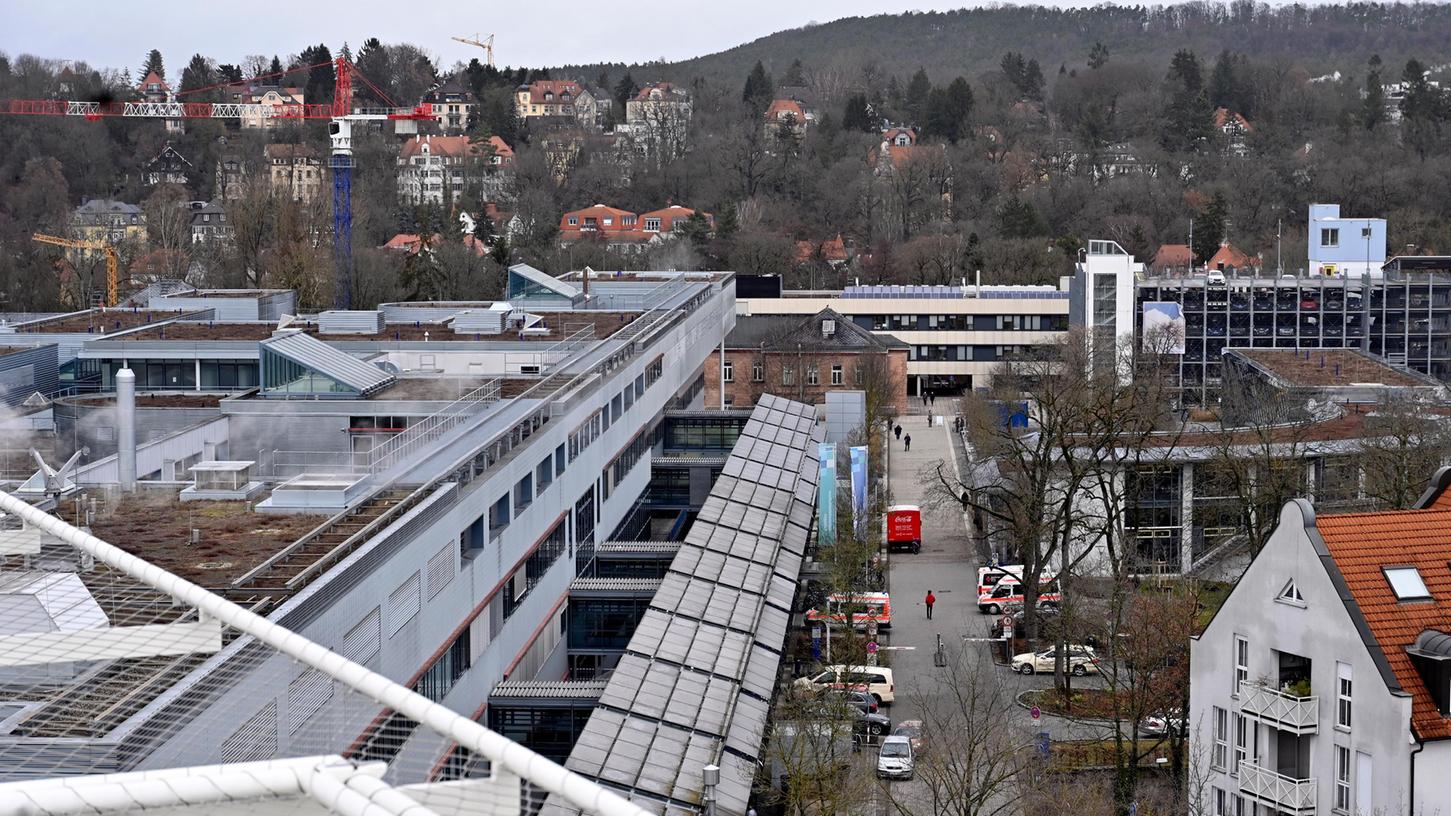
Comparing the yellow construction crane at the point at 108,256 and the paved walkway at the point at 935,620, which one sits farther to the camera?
the yellow construction crane at the point at 108,256

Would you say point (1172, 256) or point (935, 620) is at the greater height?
point (1172, 256)

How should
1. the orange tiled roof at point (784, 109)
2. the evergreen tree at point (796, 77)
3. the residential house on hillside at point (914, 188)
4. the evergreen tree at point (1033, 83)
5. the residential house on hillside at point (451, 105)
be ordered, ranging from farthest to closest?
the evergreen tree at point (796, 77) → the evergreen tree at point (1033, 83) → the residential house on hillside at point (451, 105) → the orange tiled roof at point (784, 109) → the residential house on hillside at point (914, 188)

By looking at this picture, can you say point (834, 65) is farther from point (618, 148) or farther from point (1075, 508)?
point (1075, 508)

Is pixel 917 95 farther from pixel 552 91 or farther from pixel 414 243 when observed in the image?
pixel 414 243

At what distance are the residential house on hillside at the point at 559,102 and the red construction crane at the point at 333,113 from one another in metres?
9.90

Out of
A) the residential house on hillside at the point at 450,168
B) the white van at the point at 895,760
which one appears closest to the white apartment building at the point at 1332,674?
the white van at the point at 895,760

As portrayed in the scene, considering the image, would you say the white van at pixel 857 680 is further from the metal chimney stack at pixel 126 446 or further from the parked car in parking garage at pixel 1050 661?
the metal chimney stack at pixel 126 446

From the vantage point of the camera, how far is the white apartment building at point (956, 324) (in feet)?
Result: 165

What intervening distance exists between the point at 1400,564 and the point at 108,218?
239 ft

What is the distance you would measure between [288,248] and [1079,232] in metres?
35.9

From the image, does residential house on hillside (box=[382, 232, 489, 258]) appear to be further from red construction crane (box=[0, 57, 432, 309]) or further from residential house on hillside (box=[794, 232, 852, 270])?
residential house on hillside (box=[794, 232, 852, 270])

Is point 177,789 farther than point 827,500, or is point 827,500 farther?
point 827,500

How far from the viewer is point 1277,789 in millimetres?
12969

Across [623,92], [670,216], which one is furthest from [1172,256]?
[623,92]
